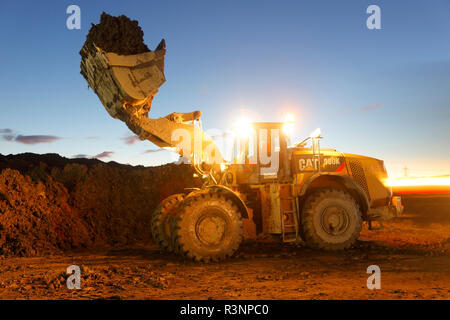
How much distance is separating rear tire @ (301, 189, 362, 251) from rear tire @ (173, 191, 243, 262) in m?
1.91

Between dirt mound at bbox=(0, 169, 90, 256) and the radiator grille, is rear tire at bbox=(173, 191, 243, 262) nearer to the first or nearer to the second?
the radiator grille

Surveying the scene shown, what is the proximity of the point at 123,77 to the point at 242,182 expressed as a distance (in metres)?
3.53

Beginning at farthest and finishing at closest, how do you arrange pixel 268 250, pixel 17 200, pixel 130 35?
pixel 17 200, pixel 268 250, pixel 130 35

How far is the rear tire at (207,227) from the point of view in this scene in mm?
6938

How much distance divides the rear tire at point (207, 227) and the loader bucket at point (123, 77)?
2.28 meters

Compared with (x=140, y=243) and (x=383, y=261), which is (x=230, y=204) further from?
(x=140, y=243)

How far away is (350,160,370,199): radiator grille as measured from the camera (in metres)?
9.15

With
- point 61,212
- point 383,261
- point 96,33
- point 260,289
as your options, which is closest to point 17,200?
point 61,212

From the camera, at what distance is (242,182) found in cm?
841

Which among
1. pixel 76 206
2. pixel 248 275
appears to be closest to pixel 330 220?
pixel 248 275

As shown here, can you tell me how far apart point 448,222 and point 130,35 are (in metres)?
14.0

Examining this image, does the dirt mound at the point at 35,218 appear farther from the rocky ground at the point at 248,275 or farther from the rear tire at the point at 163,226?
the rear tire at the point at 163,226

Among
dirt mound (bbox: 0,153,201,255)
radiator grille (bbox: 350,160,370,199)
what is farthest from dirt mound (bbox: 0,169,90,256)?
radiator grille (bbox: 350,160,370,199)

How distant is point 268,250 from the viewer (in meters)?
9.10
